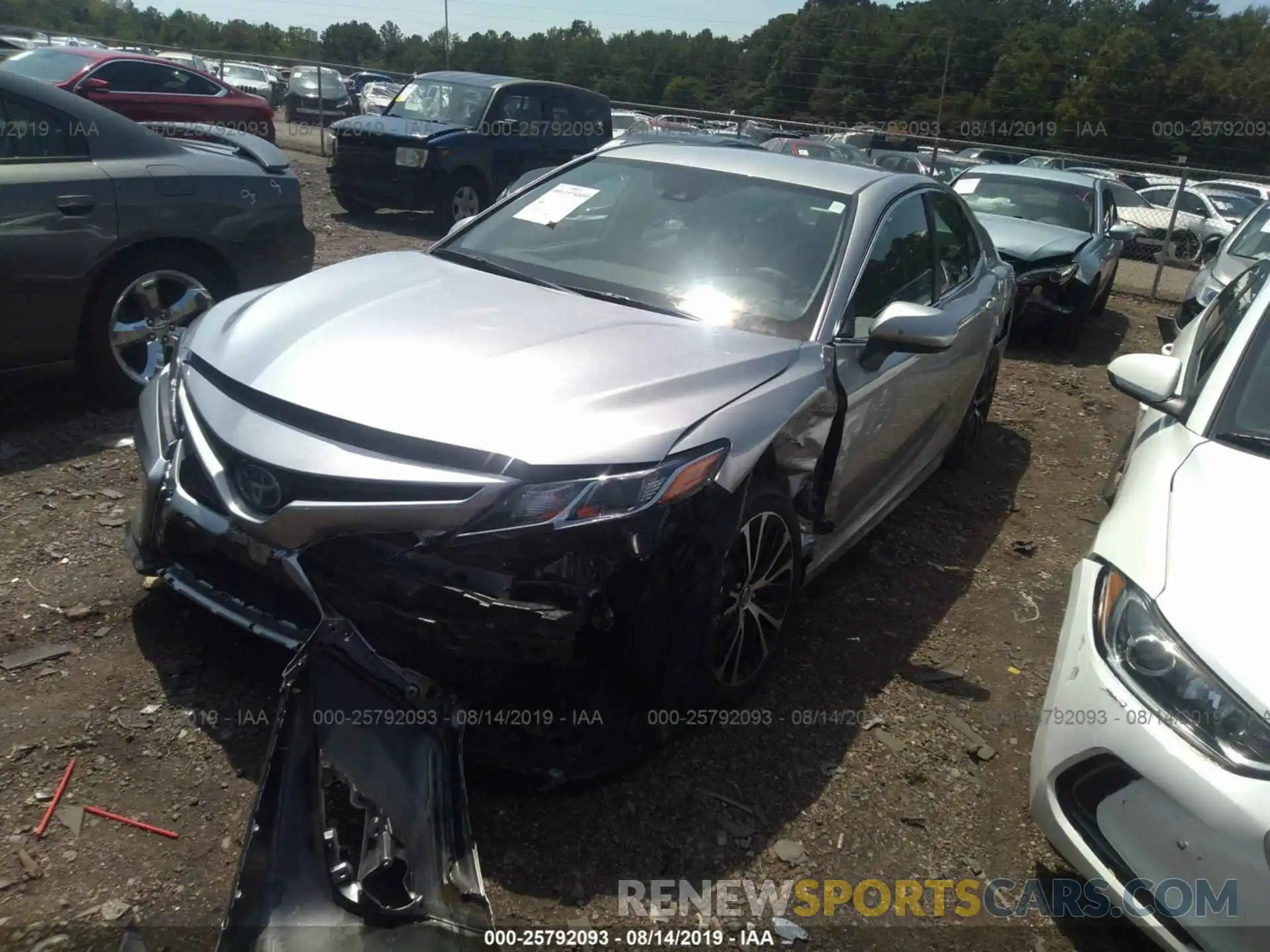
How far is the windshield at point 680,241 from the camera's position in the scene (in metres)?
3.48

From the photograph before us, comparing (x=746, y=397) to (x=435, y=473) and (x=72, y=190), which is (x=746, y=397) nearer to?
(x=435, y=473)

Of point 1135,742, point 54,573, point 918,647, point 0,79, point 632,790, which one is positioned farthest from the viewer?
point 0,79

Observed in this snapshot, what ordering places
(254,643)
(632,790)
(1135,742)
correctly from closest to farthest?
(1135,742) < (632,790) < (254,643)

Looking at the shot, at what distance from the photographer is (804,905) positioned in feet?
8.34

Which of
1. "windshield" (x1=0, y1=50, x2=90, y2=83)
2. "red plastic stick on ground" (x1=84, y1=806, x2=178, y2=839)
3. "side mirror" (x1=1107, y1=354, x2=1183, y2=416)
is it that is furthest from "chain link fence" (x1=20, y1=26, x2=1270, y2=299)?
"red plastic stick on ground" (x1=84, y1=806, x2=178, y2=839)

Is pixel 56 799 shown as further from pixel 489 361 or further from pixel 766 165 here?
pixel 766 165

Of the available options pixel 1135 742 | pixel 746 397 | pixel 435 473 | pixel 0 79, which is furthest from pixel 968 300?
pixel 0 79

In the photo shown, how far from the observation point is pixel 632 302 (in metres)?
Answer: 3.46

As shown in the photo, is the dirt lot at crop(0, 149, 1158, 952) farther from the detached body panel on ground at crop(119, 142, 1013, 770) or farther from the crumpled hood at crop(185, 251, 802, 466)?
the crumpled hood at crop(185, 251, 802, 466)

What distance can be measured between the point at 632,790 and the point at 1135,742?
1.31m

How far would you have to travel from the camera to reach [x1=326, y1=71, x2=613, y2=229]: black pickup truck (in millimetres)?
10750

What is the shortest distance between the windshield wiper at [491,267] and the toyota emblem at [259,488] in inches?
53.7

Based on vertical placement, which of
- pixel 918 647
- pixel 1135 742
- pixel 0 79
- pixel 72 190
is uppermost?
pixel 0 79

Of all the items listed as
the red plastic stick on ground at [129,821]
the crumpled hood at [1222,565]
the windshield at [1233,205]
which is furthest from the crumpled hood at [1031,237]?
→ the windshield at [1233,205]
